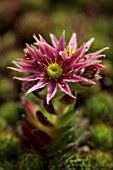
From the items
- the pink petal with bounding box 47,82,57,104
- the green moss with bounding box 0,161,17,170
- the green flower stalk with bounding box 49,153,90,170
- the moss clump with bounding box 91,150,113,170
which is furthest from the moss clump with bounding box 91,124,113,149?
the pink petal with bounding box 47,82,57,104

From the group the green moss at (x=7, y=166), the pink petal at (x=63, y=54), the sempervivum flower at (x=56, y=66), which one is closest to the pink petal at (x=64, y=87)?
the sempervivum flower at (x=56, y=66)

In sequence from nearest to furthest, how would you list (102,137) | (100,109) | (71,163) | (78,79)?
(78,79) < (71,163) < (102,137) < (100,109)

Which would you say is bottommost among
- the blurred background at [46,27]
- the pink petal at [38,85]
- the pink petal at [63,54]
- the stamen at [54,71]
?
the pink petal at [38,85]

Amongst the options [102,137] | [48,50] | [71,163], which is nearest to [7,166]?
[71,163]

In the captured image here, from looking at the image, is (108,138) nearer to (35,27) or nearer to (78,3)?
(35,27)

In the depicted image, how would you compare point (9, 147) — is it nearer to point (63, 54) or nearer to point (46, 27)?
point (63, 54)

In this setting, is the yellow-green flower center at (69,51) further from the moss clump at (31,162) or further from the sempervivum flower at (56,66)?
the moss clump at (31,162)
